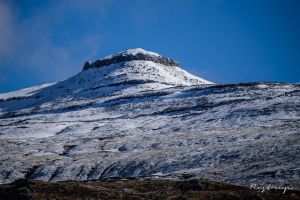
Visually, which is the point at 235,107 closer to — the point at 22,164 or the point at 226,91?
the point at 226,91

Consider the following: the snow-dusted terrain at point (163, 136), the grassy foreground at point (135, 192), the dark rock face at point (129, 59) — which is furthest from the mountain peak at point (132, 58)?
the grassy foreground at point (135, 192)

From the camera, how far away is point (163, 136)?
67.8 meters

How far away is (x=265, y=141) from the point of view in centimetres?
4897

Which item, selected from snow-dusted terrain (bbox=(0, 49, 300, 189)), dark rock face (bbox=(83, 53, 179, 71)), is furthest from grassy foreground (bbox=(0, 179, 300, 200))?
dark rock face (bbox=(83, 53, 179, 71))

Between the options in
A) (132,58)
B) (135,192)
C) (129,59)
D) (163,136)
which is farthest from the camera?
Answer: (132,58)

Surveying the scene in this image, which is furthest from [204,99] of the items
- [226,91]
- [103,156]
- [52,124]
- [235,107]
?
[103,156]

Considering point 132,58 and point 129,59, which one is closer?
point 129,59

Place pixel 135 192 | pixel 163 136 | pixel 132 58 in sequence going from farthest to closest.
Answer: pixel 132 58, pixel 163 136, pixel 135 192

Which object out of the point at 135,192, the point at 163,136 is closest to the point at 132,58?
the point at 163,136

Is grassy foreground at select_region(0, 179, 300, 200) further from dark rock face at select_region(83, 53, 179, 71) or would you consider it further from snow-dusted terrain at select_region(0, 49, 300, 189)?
dark rock face at select_region(83, 53, 179, 71)

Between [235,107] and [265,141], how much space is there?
32686 mm

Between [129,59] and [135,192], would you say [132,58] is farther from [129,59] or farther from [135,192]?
[135,192]

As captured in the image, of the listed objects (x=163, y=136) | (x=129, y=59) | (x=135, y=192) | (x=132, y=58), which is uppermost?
(x=132, y=58)

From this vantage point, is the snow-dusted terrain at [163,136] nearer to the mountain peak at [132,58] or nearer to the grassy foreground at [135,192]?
the grassy foreground at [135,192]
